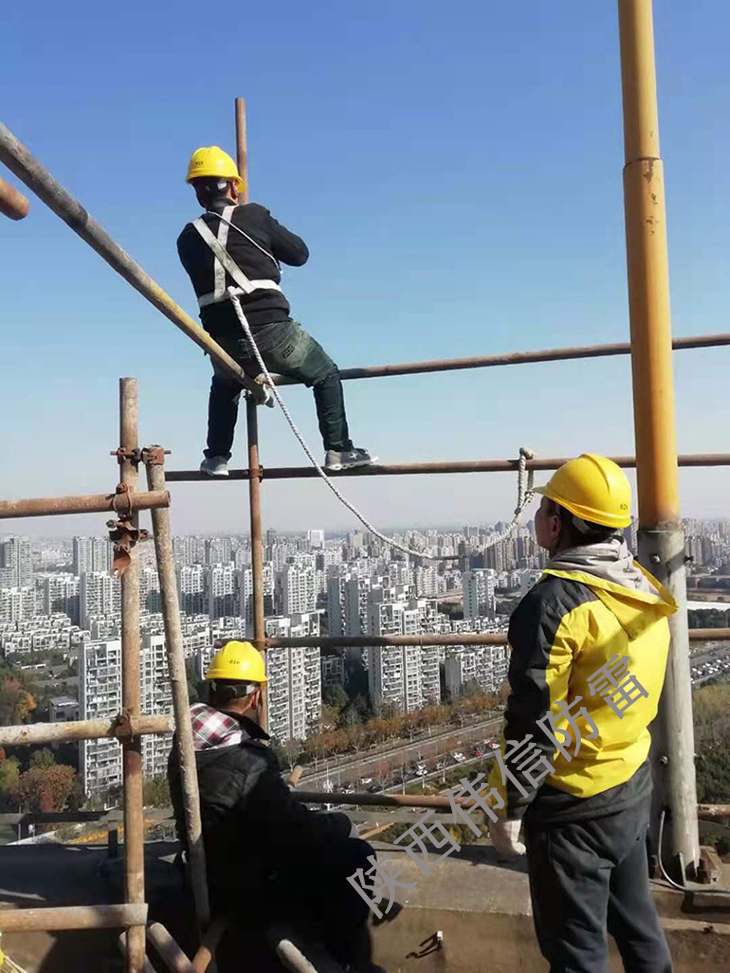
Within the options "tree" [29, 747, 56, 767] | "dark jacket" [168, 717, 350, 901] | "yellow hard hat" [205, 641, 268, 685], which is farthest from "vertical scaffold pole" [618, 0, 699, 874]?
"tree" [29, 747, 56, 767]

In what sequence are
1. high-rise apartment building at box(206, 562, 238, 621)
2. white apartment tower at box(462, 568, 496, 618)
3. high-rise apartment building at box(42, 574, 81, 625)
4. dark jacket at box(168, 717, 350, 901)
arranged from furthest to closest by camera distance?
high-rise apartment building at box(42, 574, 81, 625), high-rise apartment building at box(206, 562, 238, 621), white apartment tower at box(462, 568, 496, 618), dark jacket at box(168, 717, 350, 901)

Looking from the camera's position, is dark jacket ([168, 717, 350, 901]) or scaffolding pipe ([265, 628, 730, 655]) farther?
scaffolding pipe ([265, 628, 730, 655])

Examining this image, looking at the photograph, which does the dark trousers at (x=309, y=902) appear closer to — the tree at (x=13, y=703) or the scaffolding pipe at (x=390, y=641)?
the scaffolding pipe at (x=390, y=641)

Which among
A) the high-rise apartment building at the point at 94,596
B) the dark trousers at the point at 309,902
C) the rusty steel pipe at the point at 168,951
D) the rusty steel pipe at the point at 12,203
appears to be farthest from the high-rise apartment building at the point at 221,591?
the rusty steel pipe at the point at 12,203

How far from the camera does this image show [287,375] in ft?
12.3

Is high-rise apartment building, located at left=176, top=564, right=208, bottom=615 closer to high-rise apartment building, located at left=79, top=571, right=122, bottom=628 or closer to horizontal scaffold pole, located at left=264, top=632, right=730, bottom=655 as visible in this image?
high-rise apartment building, located at left=79, top=571, right=122, bottom=628

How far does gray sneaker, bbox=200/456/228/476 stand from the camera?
377cm

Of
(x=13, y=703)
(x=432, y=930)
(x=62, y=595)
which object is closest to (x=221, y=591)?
(x=62, y=595)

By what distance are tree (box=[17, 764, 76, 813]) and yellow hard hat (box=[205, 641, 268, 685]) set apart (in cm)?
1016

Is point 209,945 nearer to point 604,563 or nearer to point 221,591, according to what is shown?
point 604,563

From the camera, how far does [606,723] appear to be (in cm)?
199

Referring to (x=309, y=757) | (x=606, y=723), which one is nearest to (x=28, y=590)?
(x=309, y=757)

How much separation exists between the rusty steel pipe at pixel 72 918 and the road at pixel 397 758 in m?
14.1

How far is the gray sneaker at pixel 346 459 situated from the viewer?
3652 mm
